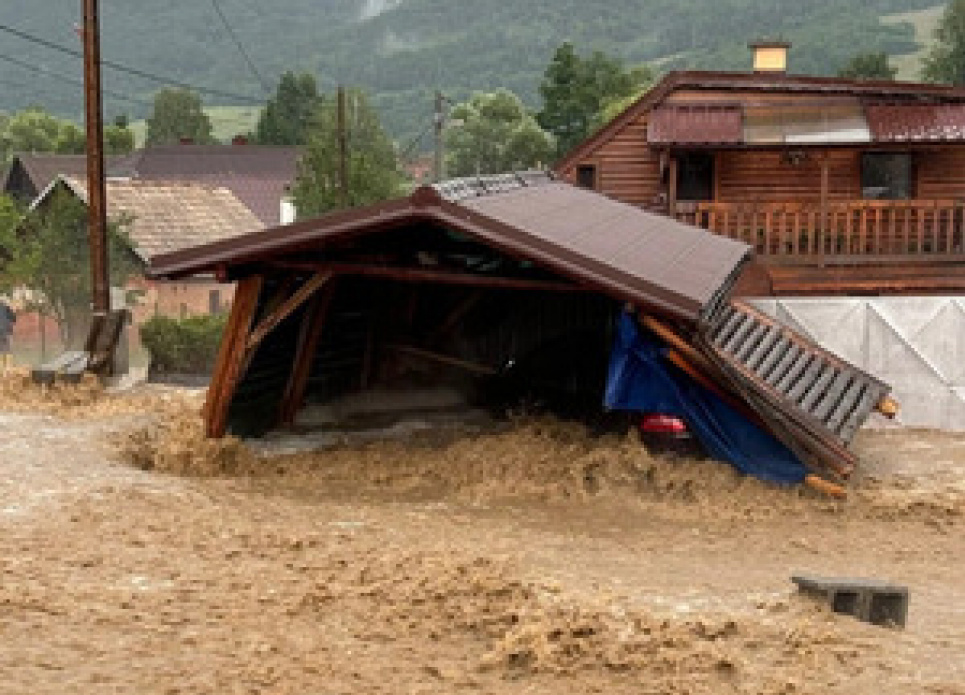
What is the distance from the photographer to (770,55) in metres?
31.1

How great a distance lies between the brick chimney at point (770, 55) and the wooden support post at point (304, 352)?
67.3 ft

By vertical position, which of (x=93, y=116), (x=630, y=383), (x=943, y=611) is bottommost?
(x=943, y=611)

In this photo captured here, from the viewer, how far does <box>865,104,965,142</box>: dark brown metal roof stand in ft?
77.4

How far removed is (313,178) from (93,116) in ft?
88.5

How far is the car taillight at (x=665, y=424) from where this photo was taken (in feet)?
36.0

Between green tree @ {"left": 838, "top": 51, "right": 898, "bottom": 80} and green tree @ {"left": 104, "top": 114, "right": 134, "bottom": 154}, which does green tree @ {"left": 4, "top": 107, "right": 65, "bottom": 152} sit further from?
green tree @ {"left": 838, "top": 51, "right": 898, "bottom": 80}

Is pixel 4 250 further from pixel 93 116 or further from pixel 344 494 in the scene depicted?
pixel 344 494

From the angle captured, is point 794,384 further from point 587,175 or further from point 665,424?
point 587,175

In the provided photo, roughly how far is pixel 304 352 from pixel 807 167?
1602cm

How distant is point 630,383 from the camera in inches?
433

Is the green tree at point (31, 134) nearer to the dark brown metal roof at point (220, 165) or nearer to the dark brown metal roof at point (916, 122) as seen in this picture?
the dark brown metal roof at point (220, 165)

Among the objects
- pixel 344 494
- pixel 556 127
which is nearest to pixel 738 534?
pixel 344 494

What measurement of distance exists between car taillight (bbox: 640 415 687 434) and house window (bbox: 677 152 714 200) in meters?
16.8

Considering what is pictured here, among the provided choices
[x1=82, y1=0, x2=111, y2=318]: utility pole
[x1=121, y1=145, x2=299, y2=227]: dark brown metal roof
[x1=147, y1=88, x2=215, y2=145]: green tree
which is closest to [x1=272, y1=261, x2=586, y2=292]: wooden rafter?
[x1=82, y1=0, x2=111, y2=318]: utility pole
